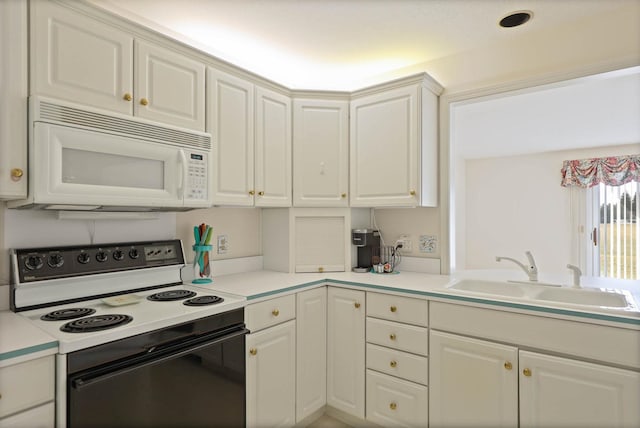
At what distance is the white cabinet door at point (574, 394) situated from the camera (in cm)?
150

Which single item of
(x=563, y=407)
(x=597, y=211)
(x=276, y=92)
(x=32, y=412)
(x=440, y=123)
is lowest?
(x=563, y=407)

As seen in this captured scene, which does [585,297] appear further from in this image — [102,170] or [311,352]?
[102,170]

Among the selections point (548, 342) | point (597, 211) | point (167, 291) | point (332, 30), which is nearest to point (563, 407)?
point (548, 342)

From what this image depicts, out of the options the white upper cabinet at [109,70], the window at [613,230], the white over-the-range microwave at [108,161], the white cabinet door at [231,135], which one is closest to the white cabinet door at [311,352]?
the white cabinet door at [231,135]

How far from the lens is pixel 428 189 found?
2457 mm

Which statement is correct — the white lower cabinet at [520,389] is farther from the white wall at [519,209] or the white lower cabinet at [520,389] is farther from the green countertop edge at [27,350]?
the white wall at [519,209]

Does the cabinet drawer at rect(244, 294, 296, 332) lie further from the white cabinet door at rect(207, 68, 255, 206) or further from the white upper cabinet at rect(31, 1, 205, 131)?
the white upper cabinet at rect(31, 1, 205, 131)

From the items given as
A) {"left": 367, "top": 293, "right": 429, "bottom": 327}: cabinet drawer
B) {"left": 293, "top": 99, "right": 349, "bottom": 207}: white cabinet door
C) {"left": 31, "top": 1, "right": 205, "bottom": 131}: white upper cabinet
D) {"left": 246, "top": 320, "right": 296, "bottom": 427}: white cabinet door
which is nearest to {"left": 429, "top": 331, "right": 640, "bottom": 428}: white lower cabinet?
{"left": 367, "top": 293, "right": 429, "bottom": 327}: cabinet drawer

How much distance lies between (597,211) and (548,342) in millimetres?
5145

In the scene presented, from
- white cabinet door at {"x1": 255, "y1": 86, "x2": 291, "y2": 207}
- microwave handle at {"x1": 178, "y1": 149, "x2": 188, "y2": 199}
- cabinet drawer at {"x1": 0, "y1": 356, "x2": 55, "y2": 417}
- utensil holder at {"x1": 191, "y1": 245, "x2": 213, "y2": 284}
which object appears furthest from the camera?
white cabinet door at {"x1": 255, "y1": 86, "x2": 291, "y2": 207}

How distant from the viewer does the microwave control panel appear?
1.89m

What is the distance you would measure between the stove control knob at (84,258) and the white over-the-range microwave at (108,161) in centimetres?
23

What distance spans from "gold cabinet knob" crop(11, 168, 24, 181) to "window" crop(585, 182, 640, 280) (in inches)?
267

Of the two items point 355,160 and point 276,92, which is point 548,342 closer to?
point 355,160
